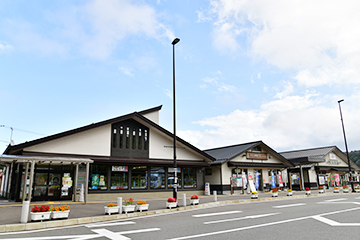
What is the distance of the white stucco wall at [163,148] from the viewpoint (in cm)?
2533

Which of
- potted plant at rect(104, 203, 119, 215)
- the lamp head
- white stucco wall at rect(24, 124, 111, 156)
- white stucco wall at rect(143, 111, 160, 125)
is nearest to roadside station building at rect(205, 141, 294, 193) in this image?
white stucco wall at rect(143, 111, 160, 125)

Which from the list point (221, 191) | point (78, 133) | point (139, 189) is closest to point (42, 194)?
point (78, 133)

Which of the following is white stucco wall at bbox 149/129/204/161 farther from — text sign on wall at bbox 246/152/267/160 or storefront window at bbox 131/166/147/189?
text sign on wall at bbox 246/152/267/160

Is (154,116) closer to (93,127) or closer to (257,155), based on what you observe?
(93,127)

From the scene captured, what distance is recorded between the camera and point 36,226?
10.0 meters

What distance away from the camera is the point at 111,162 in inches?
873

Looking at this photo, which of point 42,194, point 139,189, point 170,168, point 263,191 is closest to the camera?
point 42,194

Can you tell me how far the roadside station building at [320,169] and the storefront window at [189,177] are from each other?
14.7m

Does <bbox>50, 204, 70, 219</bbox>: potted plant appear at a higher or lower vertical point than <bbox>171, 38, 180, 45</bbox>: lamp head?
lower

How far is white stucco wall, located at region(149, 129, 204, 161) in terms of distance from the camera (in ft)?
83.1

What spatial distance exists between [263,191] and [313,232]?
24.7 m

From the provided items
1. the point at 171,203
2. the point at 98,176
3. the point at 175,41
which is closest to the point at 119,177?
the point at 98,176

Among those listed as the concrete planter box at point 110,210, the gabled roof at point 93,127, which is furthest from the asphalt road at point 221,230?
the gabled roof at point 93,127

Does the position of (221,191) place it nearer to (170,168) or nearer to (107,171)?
(170,168)
